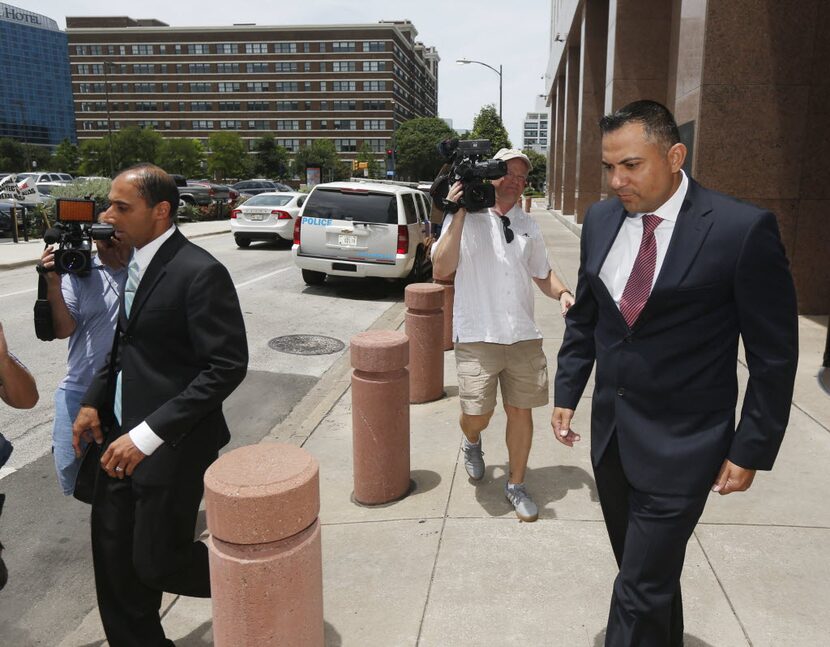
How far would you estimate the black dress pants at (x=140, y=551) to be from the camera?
252 cm

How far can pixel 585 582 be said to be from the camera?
3.29 metres

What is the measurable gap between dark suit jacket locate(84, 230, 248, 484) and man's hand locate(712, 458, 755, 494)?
5.56ft

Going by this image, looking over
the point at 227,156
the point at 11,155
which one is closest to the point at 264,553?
the point at 227,156

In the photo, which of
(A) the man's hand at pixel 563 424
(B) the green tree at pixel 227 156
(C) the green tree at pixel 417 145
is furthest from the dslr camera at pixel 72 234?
(C) the green tree at pixel 417 145

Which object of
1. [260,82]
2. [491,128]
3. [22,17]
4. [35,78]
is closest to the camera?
[491,128]

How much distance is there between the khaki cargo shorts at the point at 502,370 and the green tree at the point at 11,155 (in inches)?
3883

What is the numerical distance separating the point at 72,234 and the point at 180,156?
278 ft

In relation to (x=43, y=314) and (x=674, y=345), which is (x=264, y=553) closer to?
(x=674, y=345)

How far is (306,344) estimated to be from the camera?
9031 mm

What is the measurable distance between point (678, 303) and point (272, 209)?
18170mm

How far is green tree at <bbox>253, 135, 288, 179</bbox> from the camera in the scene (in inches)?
3836

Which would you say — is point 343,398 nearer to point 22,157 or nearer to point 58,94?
point 22,157

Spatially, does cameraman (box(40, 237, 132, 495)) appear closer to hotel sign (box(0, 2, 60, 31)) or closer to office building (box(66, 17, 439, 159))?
office building (box(66, 17, 439, 159))

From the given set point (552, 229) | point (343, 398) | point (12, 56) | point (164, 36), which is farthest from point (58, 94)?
point (343, 398)
